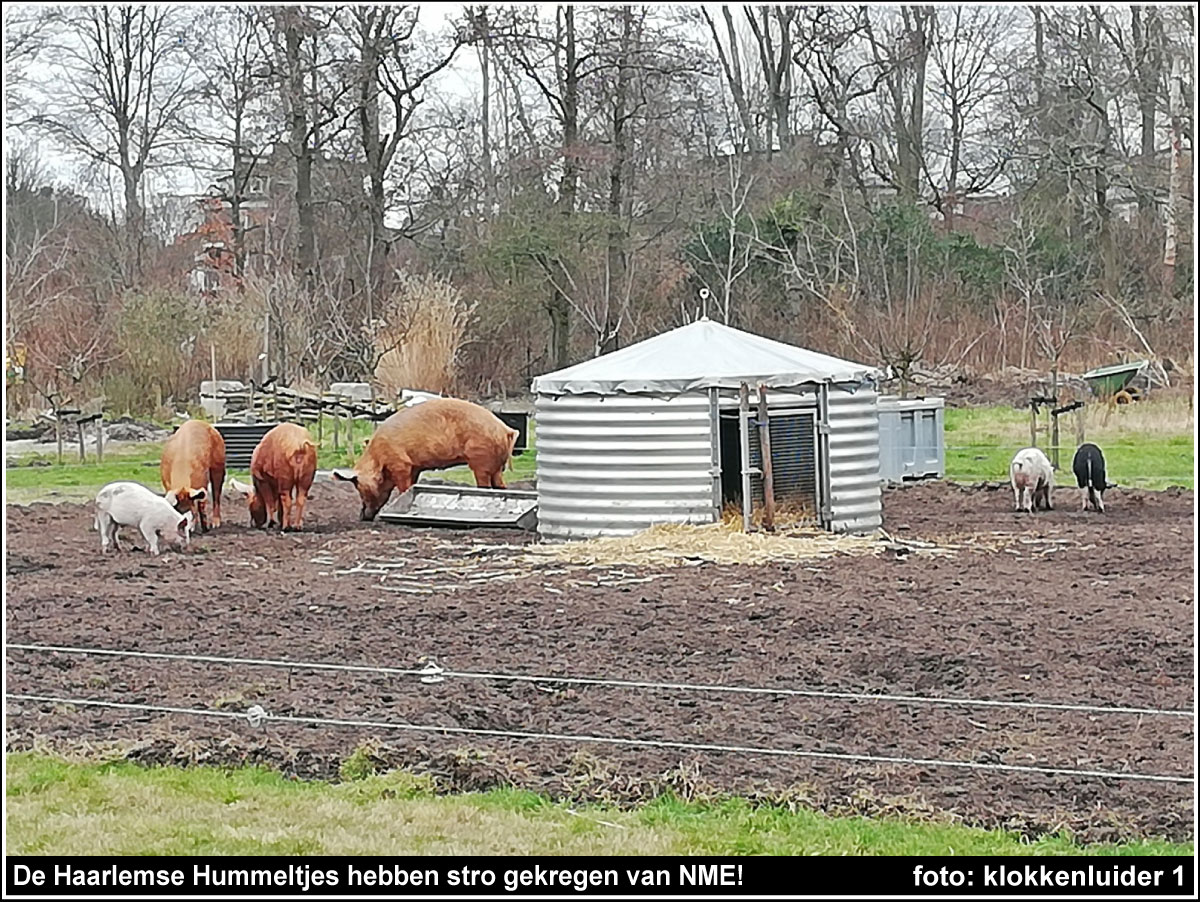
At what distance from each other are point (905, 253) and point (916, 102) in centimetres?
313

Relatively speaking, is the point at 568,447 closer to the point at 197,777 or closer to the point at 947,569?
the point at 947,569

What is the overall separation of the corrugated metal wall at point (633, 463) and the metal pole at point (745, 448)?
0.76 feet

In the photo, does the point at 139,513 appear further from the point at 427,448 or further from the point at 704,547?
the point at 704,547

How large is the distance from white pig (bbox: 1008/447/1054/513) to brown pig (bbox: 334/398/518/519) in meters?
4.37

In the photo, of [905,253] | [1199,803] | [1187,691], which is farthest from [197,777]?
[905,253]

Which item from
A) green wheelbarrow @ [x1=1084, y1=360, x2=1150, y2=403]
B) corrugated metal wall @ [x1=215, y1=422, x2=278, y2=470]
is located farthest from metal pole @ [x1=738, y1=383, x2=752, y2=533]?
green wheelbarrow @ [x1=1084, y1=360, x2=1150, y2=403]

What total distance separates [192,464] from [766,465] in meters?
4.40

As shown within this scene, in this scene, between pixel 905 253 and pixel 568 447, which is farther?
pixel 905 253

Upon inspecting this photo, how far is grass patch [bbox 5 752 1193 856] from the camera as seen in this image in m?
4.81

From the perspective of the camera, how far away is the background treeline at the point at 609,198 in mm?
25828

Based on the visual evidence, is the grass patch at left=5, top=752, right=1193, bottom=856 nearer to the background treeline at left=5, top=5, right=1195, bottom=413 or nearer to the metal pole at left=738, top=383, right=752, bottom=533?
the metal pole at left=738, top=383, right=752, bottom=533

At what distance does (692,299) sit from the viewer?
28.4 m

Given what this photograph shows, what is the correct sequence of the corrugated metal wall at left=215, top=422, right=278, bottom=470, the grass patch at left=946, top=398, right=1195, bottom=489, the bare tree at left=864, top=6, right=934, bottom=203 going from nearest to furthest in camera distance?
the grass patch at left=946, top=398, right=1195, bottom=489
the corrugated metal wall at left=215, top=422, right=278, bottom=470
the bare tree at left=864, top=6, right=934, bottom=203

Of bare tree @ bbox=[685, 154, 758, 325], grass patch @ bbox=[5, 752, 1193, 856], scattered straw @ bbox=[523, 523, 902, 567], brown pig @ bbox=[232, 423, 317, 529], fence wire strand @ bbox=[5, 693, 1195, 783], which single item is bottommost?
grass patch @ bbox=[5, 752, 1193, 856]
